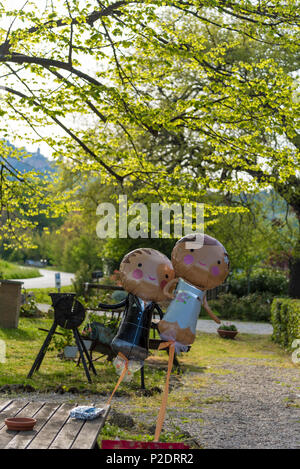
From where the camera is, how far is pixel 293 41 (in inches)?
389

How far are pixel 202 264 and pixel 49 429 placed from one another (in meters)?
1.66

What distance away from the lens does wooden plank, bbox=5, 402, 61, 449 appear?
11.3 ft

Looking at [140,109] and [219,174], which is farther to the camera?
[219,174]

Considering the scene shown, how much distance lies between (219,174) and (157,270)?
46.8 feet

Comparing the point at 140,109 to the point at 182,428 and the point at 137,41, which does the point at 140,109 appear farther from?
the point at 182,428

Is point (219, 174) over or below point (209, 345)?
over

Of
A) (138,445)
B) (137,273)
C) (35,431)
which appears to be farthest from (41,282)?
(35,431)

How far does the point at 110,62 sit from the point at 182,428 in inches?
264

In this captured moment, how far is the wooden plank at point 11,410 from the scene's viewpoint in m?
4.12

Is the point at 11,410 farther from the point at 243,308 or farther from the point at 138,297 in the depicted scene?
the point at 243,308

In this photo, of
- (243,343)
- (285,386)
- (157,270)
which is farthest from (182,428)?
(243,343)
